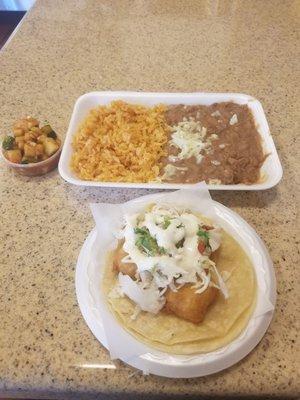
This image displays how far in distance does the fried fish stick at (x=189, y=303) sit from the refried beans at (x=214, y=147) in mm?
373

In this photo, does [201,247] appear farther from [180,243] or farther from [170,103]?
[170,103]

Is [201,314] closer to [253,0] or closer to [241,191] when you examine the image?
[241,191]

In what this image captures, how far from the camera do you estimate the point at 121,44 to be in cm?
164

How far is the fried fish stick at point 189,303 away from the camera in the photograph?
0.72 metres

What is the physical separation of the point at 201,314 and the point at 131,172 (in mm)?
476

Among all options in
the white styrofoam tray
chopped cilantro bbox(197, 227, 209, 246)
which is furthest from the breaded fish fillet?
the white styrofoam tray

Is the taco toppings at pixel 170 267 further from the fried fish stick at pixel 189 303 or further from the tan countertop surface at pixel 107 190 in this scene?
the tan countertop surface at pixel 107 190

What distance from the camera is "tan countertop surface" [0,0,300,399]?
2.34ft

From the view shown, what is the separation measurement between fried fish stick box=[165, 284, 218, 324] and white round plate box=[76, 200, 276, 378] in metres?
0.08

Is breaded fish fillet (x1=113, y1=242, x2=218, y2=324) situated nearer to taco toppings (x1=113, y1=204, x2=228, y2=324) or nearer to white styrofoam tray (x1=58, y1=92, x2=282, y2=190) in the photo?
taco toppings (x1=113, y1=204, x2=228, y2=324)

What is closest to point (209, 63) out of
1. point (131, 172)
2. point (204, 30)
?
point (204, 30)

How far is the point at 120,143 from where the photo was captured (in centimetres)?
111

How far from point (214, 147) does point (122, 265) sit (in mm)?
528

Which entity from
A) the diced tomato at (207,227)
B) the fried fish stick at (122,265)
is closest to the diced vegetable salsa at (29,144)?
the fried fish stick at (122,265)
